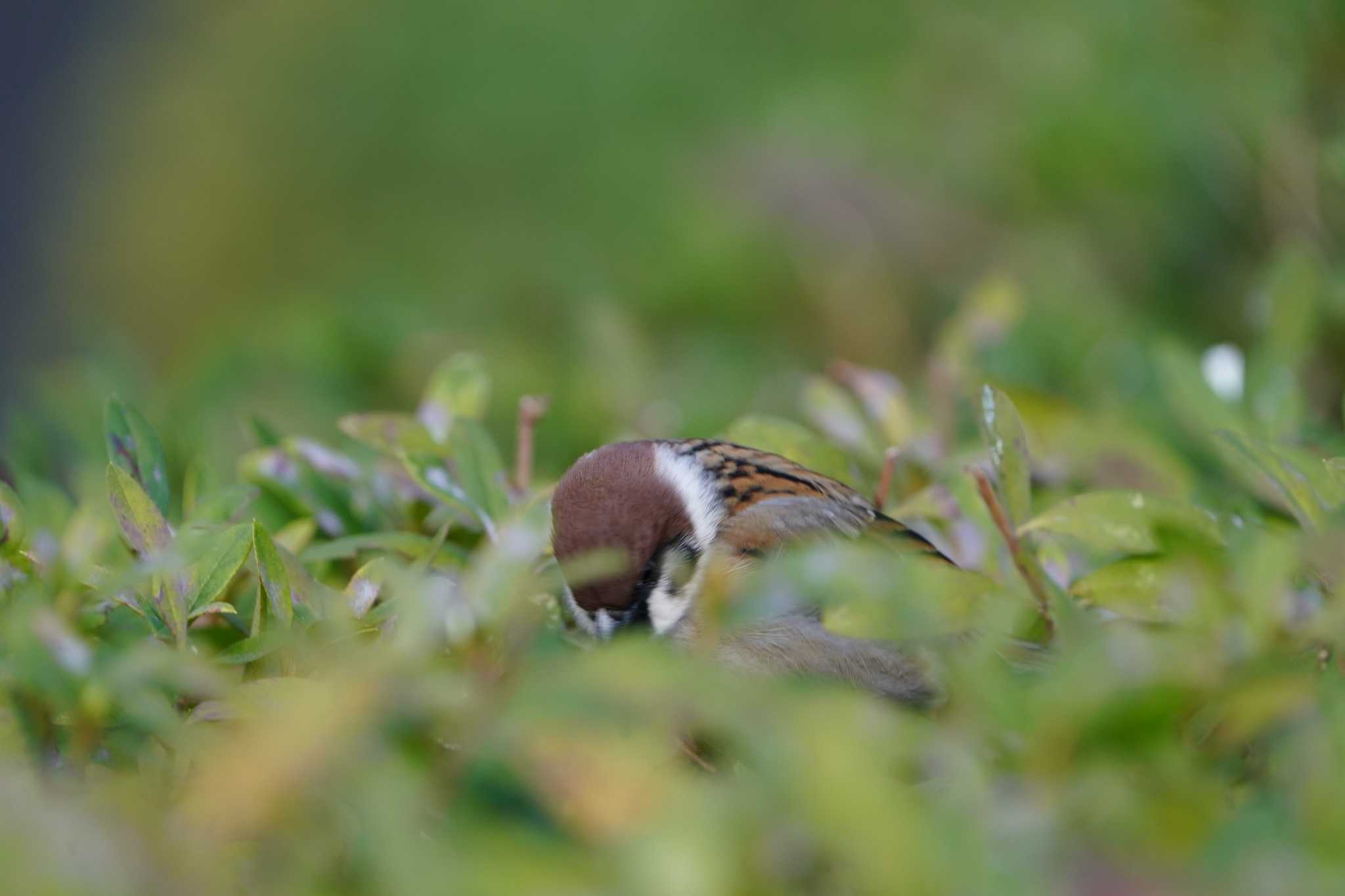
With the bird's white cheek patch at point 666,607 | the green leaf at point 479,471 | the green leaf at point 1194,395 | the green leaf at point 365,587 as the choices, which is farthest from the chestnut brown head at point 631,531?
the green leaf at point 1194,395

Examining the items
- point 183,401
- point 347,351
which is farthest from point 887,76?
point 183,401

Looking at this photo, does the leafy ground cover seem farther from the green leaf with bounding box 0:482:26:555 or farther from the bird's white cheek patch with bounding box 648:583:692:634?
the bird's white cheek patch with bounding box 648:583:692:634

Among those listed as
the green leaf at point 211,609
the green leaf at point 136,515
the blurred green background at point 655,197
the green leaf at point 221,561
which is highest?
the green leaf at point 136,515

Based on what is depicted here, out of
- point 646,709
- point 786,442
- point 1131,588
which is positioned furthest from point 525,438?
Answer: point 646,709

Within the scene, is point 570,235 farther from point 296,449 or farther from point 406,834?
point 406,834

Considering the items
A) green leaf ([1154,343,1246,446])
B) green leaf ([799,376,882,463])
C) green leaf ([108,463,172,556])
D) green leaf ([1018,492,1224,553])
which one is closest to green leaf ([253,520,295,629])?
green leaf ([108,463,172,556])

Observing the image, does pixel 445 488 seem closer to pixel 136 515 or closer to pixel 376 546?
pixel 376 546

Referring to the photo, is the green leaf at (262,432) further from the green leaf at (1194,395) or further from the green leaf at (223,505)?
the green leaf at (1194,395)
